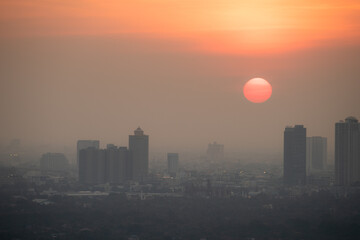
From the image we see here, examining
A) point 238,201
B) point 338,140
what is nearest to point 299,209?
point 238,201

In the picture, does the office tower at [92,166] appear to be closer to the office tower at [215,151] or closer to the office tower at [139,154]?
the office tower at [139,154]

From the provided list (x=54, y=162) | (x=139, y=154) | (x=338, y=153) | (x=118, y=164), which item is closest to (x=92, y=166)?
(x=118, y=164)

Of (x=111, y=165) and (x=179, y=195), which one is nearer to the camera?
(x=179, y=195)

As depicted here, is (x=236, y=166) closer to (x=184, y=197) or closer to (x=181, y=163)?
(x=181, y=163)

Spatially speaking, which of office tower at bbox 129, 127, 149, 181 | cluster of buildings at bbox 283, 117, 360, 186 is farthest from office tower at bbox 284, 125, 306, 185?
office tower at bbox 129, 127, 149, 181

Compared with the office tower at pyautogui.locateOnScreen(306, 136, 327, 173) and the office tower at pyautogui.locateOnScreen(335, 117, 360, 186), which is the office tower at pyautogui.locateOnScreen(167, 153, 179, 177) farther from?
the office tower at pyautogui.locateOnScreen(335, 117, 360, 186)

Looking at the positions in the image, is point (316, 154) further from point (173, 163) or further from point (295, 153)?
point (173, 163)

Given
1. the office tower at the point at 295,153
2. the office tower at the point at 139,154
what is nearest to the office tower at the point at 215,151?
the office tower at the point at 139,154
